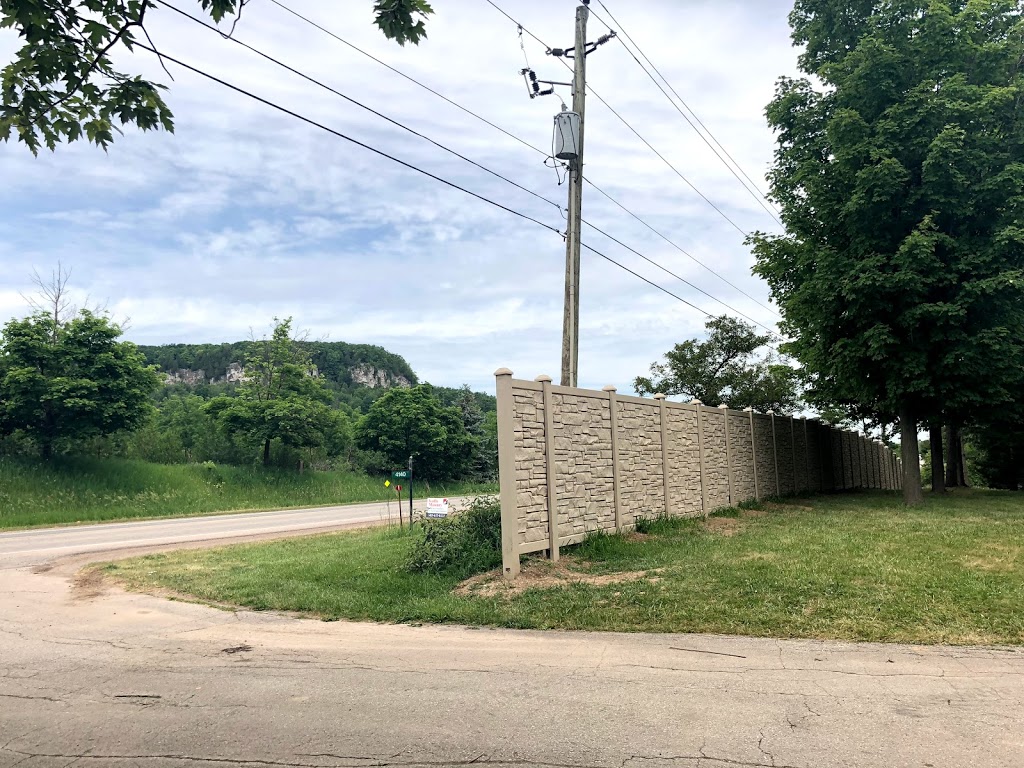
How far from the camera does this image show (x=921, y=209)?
1805 cm

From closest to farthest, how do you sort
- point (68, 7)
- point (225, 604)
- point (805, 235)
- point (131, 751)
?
point (131, 751), point (68, 7), point (225, 604), point (805, 235)

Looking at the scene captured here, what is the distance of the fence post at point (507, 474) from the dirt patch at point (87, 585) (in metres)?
5.43

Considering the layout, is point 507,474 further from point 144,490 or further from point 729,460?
point 144,490

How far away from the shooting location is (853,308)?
709 inches

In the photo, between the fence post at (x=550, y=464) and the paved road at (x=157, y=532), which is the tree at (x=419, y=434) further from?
the fence post at (x=550, y=464)

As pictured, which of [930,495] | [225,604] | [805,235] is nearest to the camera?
[225,604]

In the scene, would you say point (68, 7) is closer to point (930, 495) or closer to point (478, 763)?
point (478, 763)

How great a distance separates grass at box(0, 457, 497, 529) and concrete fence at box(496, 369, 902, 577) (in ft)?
18.9

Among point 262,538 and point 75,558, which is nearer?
point 75,558

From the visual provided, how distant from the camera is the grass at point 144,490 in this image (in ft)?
73.6

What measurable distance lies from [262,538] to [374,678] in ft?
37.7

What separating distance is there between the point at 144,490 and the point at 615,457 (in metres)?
21.3

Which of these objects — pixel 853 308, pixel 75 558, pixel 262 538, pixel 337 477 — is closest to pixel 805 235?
pixel 853 308

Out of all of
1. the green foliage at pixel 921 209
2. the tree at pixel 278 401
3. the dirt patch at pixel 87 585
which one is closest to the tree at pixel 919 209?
the green foliage at pixel 921 209
